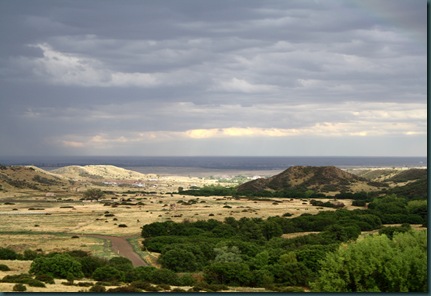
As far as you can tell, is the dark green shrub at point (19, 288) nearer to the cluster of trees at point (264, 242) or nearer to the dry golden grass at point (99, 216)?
the cluster of trees at point (264, 242)

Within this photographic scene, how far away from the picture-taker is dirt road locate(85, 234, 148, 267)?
118ft

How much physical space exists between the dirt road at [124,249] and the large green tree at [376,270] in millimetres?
14177

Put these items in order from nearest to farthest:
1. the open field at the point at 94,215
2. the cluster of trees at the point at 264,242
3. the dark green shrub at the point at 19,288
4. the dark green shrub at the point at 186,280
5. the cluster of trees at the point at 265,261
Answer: the dark green shrub at the point at 19,288, the cluster of trees at the point at 265,261, the dark green shrub at the point at 186,280, the cluster of trees at the point at 264,242, the open field at the point at 94,215

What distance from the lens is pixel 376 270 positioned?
922 inches

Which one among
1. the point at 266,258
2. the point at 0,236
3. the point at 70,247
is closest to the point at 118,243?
the point at 70,247

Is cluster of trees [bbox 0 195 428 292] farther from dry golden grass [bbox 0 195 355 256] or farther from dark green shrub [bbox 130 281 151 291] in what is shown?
dry golden grass [bbox 0 195 355 256]

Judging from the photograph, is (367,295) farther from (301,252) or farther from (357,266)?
(301,252)

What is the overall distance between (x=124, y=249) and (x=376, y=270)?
68.6 ft

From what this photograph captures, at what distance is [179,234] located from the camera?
150ft

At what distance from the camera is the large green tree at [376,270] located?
22578 millimetres

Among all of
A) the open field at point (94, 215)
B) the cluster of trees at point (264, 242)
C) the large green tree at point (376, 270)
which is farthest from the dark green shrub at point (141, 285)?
the large green tree at point (376, 270)

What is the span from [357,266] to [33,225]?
106ft

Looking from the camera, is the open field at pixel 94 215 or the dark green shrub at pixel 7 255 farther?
the open field at pixel 94 215

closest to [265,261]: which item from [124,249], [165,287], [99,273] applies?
[165,287]
